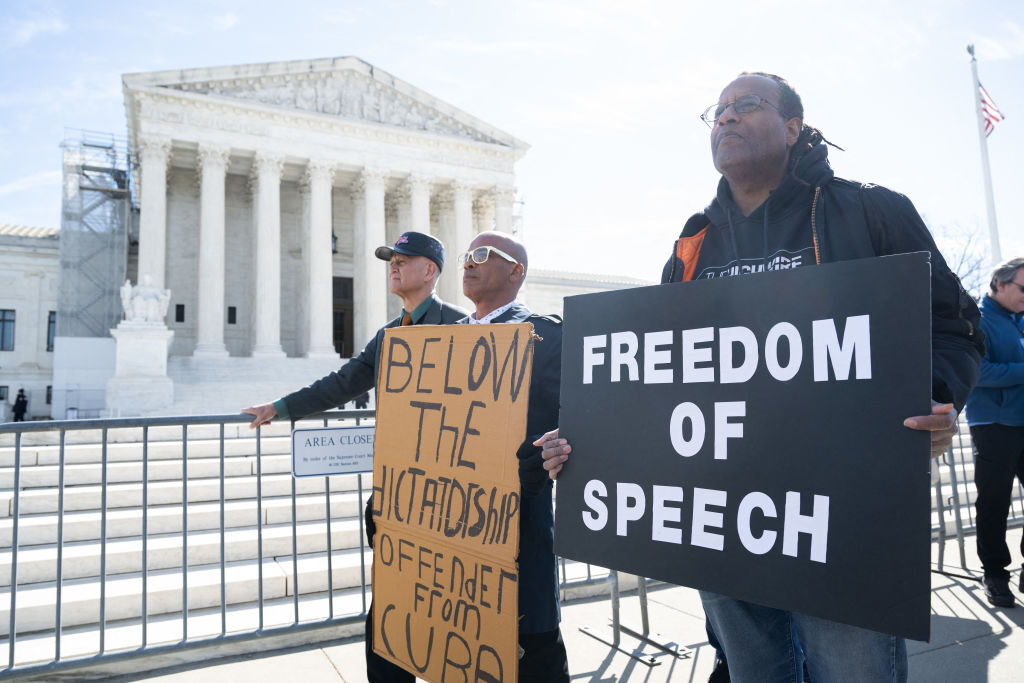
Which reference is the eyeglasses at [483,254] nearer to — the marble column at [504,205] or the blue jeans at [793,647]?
the blue jeans at [793,647]

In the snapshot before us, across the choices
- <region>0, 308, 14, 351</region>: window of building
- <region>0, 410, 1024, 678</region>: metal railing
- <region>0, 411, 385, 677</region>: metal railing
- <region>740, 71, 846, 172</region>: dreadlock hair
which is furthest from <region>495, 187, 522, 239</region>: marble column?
<region>740, 71, 846, 172</region>: dreadlock hair

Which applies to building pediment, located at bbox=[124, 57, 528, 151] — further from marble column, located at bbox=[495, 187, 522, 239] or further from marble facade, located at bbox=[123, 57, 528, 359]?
marble column, located at bbox=[495, 187, 522, 239]

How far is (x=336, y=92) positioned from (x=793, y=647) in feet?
107

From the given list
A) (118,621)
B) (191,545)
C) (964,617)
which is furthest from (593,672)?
(191,545)

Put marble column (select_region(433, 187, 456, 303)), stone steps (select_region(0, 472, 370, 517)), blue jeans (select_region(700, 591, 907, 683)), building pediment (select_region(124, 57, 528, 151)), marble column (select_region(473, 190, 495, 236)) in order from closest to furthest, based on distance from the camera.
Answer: blue jeans (select_region(700, 591, 907, 683)), stone steps (select_region(0, 472, 370, 517)), building pediment (select_region(124, 57, 528, 151)), marble column (select_region(433, 187, 456, 303)), marble column (select_region(473, 190, 495, 236))

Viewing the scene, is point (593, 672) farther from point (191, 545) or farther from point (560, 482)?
point (191, 545)

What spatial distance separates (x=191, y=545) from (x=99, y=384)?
71.6 ft

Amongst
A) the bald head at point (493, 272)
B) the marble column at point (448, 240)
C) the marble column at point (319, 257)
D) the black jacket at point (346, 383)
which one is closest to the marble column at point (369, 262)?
the marble column at point (319, 257)

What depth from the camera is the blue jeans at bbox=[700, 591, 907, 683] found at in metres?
1.76

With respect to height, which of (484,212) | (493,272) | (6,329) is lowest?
(493,272)

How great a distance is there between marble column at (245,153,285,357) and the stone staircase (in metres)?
19.8

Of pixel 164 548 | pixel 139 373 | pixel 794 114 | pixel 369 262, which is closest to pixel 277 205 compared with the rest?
pixel 369 262

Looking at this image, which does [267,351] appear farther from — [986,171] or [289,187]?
[986,171]

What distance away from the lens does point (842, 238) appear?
1.94 meters
